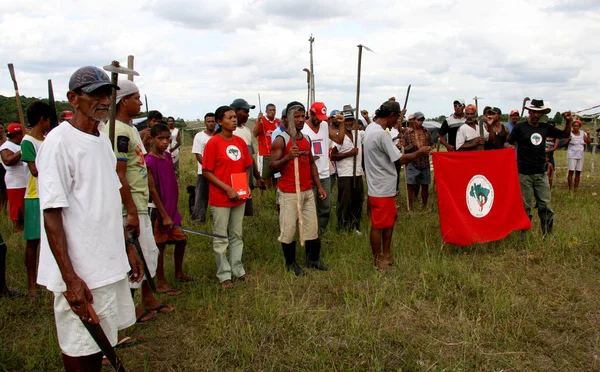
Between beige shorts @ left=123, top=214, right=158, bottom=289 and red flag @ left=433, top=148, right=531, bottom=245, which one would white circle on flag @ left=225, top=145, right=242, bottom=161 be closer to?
beige shorts @ left=123, top=214, right=158, bottom=289

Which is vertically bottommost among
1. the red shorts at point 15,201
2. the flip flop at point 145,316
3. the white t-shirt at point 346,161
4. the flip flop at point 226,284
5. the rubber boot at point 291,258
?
the flip flop at point 145,316

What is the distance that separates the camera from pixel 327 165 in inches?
261

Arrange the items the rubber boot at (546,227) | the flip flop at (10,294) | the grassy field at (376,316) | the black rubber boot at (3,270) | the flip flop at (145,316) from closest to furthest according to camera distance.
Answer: the grassy field at (376,316), the flip flop at (145,316), the black rubber boot at (3,270), the flip flop at (10,294), the rubber boot at (546,227)

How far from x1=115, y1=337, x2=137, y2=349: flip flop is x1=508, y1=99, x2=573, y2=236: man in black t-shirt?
543 cm

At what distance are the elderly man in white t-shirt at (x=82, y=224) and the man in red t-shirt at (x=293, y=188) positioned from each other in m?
2.77

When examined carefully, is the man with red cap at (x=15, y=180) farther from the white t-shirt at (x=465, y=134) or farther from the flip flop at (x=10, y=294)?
the white t-shirt at (x=465, y=134)

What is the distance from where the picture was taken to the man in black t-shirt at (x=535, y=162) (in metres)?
6.66

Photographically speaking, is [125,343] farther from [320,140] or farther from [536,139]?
[536,139]

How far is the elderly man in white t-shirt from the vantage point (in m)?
2.40

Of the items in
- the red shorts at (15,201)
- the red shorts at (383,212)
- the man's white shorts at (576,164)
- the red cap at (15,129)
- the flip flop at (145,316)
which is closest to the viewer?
the flip flop at (145,316)

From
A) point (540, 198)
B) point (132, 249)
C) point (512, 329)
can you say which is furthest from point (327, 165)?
point (132, 249)

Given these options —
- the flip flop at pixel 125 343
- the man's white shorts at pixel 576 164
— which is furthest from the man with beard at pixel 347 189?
the man's white shorts at pixel 576 164

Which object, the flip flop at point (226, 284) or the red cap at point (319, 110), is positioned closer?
the flip flop at point (226, 284)

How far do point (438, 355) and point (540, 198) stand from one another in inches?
158
